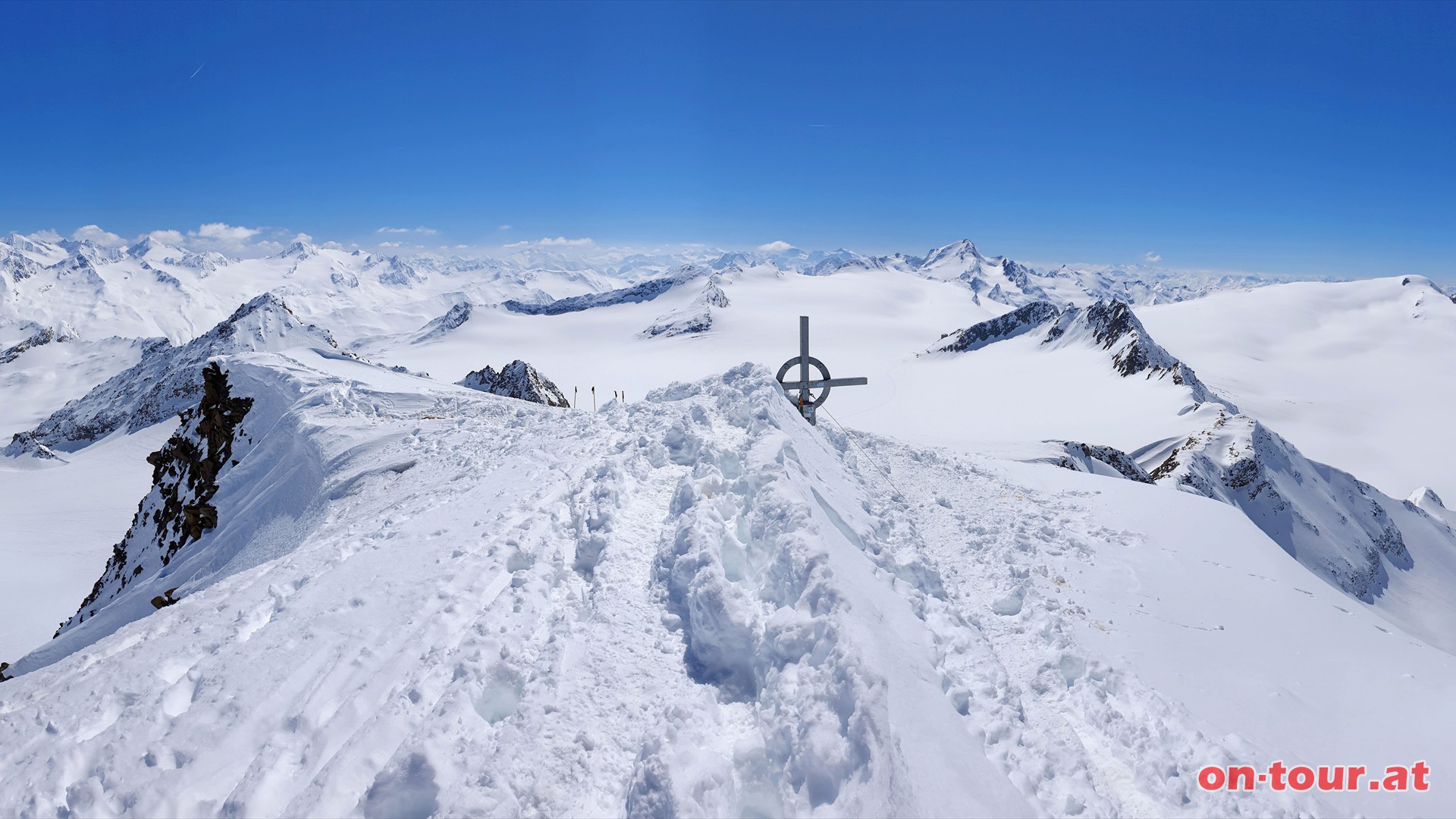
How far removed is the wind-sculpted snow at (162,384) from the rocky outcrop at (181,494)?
134 feet

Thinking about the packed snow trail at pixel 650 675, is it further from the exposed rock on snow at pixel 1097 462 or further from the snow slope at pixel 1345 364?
the snow slope at pixel 1345 364

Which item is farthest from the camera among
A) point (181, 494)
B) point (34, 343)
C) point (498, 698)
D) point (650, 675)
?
point (34, 343)

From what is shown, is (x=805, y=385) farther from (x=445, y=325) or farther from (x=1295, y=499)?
(x=445, y=325)

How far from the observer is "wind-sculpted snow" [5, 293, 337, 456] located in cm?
5259

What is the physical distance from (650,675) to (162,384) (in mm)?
70594

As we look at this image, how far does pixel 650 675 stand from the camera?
516 centimetres

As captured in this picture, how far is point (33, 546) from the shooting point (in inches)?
1110

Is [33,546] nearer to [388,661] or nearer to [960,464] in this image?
[388,661]

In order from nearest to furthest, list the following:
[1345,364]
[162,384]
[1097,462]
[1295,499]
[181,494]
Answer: [181,494] → [1097,462] → [1295,499] → [162,384] → [1345,364]

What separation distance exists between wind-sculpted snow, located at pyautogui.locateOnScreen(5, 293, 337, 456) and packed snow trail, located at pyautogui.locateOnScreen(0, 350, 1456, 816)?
58.6 metres

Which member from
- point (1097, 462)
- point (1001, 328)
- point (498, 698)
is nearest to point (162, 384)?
point (498, 698)

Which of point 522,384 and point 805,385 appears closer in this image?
point 805,385

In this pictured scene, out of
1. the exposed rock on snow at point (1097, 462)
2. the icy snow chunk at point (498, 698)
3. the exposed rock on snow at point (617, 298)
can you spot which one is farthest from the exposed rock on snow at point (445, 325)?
the icy snow chunk at point (498, 698)

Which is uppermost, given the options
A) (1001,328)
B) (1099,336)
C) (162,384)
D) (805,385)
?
(805,385)
